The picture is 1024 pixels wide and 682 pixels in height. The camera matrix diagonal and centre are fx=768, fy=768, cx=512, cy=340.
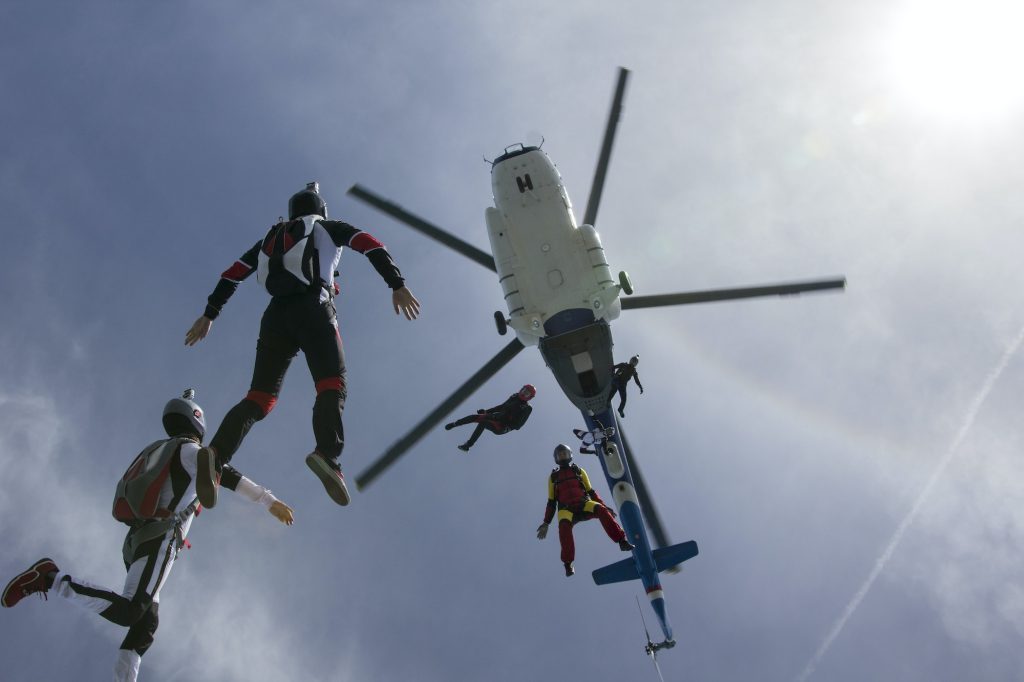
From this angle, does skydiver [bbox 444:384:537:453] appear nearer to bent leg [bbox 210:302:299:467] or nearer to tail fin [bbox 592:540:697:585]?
tail fin [bbox 592:540:697:585]

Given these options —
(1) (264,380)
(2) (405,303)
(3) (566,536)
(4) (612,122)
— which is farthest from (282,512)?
(4) (612,122)

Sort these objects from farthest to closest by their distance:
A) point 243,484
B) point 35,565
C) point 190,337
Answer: point 190,337, point 243,484, point 35,565

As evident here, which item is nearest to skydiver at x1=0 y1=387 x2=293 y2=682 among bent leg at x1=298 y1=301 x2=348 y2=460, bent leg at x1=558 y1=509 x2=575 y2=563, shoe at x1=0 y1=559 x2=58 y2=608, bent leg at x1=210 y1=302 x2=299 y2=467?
shoe at x1=0 y1=559 x2=58 y2=608

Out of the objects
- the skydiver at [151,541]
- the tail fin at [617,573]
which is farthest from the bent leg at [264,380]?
the tail fin at [617,573]

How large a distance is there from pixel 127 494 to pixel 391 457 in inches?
162

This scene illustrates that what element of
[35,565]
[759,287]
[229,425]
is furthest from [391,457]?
[759,287]

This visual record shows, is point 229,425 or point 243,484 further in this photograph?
point 243,484

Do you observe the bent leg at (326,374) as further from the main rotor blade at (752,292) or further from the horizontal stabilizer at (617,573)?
the horizontal stabilizer at (617,573)

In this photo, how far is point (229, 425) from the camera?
24.9 feet

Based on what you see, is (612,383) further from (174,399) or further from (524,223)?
(174,399)

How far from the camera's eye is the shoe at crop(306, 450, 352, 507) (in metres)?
7.29

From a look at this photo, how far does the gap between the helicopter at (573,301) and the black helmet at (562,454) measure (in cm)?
56

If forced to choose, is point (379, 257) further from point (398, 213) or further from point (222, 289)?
point (398, 213)

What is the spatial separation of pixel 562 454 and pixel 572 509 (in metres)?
1.12
